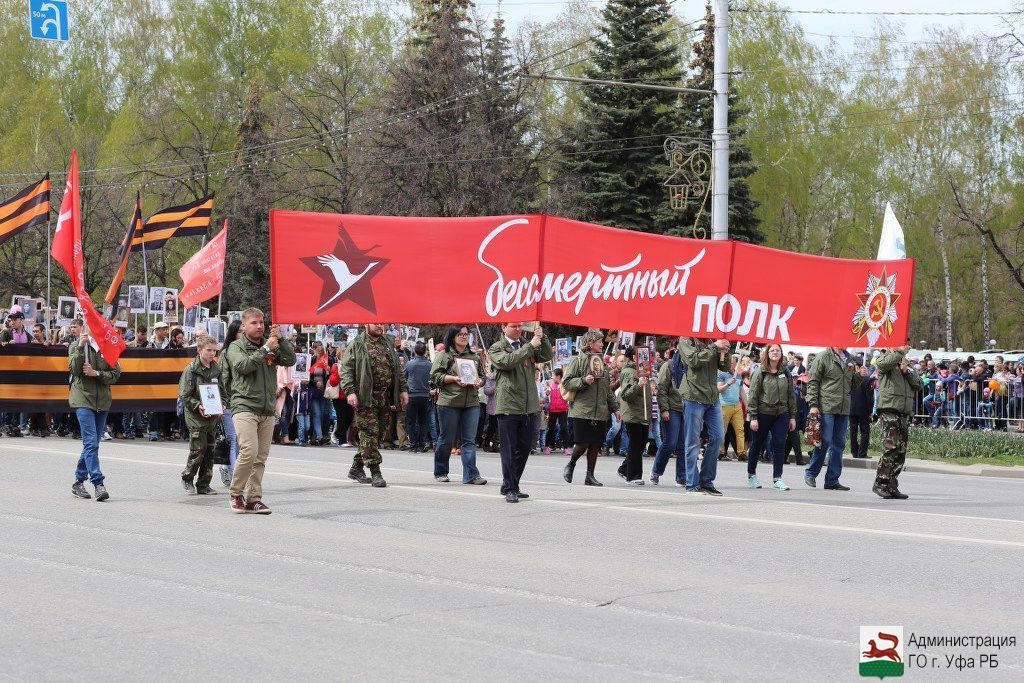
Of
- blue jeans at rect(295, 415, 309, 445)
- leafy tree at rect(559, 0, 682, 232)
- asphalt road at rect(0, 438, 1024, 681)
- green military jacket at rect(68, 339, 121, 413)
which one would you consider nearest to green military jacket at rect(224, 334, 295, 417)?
asphalt road at rect(0, 438, 1024, 681)

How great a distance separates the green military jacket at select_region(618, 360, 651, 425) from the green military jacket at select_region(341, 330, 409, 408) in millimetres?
2960

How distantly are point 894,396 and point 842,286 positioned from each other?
1556 mm

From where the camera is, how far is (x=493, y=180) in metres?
43.5

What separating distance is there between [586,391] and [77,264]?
19.6 feet

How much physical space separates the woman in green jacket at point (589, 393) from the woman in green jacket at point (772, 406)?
1.93 meters

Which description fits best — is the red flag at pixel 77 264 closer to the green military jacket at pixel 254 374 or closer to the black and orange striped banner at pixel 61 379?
the green military jacket at pixel 254 374

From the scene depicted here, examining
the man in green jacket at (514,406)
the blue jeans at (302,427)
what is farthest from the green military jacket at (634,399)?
the blue jeans at (302,427)

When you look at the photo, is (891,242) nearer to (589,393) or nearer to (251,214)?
(589,393)

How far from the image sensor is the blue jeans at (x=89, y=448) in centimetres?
1384

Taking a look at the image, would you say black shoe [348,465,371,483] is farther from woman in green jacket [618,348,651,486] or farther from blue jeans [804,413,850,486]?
blue jeans [804,413,850,486]

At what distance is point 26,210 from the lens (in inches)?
1029

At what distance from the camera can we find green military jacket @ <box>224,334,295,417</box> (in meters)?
12.5

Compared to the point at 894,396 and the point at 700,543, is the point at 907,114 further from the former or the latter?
the point at 700,543

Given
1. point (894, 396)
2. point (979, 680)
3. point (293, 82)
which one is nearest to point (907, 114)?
point (293, 82)
